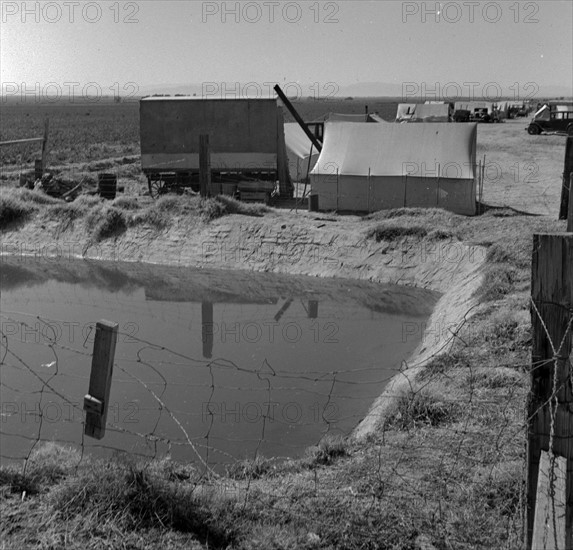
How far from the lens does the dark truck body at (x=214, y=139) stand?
2391 cm

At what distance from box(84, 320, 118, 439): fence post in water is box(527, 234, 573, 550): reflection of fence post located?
2500 mm

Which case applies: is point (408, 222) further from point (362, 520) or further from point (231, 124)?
point (362, 520)

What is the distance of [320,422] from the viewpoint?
30.3ft

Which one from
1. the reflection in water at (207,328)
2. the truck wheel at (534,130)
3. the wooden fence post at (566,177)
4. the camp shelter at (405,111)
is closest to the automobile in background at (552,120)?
the truck wheel at (534,130)

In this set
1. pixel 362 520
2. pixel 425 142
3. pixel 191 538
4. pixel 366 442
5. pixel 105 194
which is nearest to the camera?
pixel 191 538

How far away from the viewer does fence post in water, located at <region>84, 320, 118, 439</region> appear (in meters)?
5.03

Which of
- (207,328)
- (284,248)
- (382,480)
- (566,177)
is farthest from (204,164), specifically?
(382,480)

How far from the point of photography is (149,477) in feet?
17.0

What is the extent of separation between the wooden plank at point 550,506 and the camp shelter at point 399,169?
53.1ft

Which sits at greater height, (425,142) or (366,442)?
(425,142)

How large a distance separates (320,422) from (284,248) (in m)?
9.43

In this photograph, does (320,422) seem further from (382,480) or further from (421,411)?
(382,480)

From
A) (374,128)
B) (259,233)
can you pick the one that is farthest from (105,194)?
(374,128)

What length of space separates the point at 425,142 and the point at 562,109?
34.3 metres
